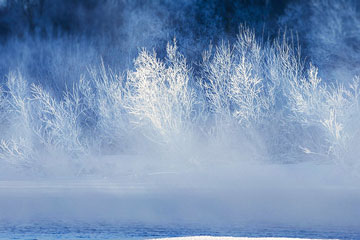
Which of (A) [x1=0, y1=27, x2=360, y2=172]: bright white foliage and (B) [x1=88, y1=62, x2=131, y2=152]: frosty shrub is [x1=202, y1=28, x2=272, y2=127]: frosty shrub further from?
(B) [x1=88, y1=62, x2=131, y2=152]: frosty shrub

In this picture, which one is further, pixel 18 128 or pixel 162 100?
pixel 18 128

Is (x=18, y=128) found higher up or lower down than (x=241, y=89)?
lower down

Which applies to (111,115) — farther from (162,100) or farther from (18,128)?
(18,128)

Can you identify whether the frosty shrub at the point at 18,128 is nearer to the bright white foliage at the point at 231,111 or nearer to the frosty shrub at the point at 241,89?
the bright white foliage at the point at 231,111

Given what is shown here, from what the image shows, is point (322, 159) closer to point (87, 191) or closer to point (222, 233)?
point (87, 191)

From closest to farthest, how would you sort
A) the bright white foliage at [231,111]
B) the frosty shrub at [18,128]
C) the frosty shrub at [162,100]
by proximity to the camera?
the bright white foliage at [231,111] < the frosty shrub at [162,100] < the frosty shrub at [18,128]

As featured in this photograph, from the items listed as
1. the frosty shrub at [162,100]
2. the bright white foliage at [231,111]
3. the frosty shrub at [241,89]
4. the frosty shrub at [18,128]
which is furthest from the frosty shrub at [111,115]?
the frosty shrub at [241,89]

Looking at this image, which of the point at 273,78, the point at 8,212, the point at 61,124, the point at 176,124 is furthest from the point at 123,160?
the point at 8,212

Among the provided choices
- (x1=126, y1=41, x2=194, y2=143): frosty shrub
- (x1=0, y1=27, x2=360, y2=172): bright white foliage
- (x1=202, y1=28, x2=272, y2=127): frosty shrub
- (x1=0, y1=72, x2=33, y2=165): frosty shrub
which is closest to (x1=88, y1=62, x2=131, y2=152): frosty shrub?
(x1=0, y1=27, x2=360, y2=172): bright white foliage

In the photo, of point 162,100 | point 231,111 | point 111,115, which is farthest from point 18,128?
point 231,111

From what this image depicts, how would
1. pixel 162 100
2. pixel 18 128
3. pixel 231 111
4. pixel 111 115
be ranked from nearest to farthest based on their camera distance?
pixel 162 100 → pixel 231 111 → pixel 111 115 → pixel 18 128

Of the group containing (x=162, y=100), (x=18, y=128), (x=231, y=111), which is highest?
(x=231, y=111)

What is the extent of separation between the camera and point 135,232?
9.95m

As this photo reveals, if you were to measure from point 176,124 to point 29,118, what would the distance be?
8.61m
